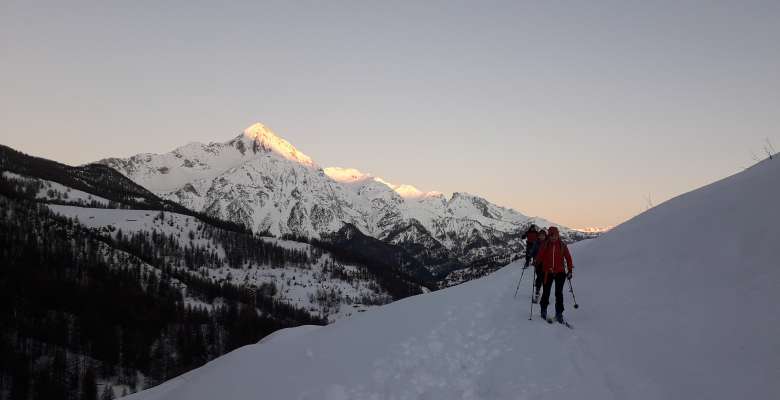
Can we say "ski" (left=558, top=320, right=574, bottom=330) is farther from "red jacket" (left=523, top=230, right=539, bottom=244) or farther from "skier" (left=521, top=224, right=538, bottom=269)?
"red jacket" (left=523, top=230, right=539, bottom=244)

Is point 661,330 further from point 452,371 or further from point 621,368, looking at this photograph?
point 452,371

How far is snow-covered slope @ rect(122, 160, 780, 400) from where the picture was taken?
372 inches

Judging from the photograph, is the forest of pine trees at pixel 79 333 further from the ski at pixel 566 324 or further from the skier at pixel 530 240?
the ski at pixel 566 324

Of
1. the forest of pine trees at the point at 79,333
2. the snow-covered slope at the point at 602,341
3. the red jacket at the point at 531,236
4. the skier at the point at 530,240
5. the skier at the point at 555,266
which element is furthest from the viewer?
the forest of pine trees at the point at 79,333

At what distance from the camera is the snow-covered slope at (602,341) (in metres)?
9.44

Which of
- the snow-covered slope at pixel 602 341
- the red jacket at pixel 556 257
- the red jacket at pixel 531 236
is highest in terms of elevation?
the red jacket at pixel 531 236

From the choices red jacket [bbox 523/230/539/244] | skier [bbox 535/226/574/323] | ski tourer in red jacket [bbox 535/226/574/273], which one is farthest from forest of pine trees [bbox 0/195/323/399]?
ski tourer in red jacket [bbox 535/226/574/273]

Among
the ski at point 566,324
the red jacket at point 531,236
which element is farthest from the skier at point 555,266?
the red jacket at point 531,236

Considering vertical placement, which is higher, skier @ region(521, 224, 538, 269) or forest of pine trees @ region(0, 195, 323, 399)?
skier @ region(521, 224, 538, 269)

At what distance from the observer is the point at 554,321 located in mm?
13891

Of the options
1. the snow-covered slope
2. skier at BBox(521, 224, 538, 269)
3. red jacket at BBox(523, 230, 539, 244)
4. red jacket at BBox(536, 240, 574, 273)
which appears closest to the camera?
the snow-covered slope

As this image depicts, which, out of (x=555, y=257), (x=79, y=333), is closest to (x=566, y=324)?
(x=555, y=257)

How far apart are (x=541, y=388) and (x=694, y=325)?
4350 millimetres

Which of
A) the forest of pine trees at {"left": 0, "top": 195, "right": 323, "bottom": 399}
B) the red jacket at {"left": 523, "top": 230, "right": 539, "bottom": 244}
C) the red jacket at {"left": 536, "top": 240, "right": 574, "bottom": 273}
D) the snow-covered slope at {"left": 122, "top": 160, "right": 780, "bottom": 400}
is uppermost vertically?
the red jacket at {"left": 523, "top": 230, "right": 539, "bottom": 244}
